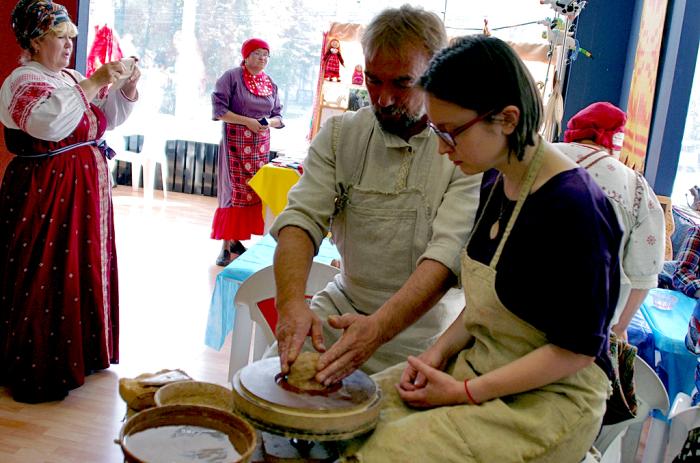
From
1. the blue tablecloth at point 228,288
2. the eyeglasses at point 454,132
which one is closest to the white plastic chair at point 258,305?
the blue tablecloth at point 228,288

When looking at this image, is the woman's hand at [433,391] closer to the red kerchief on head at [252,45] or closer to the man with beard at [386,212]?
the man with beard at [386,212]

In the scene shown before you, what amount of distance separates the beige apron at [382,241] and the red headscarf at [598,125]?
124cm

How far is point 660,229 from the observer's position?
2.65 meters

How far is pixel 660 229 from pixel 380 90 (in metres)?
1.37

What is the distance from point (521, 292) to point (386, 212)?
65 cm

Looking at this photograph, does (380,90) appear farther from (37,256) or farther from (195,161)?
(195,161)

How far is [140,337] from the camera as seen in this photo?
4281 millimetres

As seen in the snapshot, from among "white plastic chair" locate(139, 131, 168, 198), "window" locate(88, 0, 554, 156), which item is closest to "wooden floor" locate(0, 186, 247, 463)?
"white plastic chair" locate(139, 131, 168, 198)

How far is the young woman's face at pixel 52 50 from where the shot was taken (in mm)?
3205

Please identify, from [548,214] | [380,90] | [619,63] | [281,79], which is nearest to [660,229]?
[380,90]

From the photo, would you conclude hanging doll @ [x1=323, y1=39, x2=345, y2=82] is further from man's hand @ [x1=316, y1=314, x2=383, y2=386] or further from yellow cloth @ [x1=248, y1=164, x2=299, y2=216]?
man's hand @ [x1=316, y1=314, x2=383, y2=386]

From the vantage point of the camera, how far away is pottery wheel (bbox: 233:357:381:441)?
1.25 m

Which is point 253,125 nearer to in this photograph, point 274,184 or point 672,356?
point 274,184

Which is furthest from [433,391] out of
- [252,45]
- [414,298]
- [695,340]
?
[252,45]
